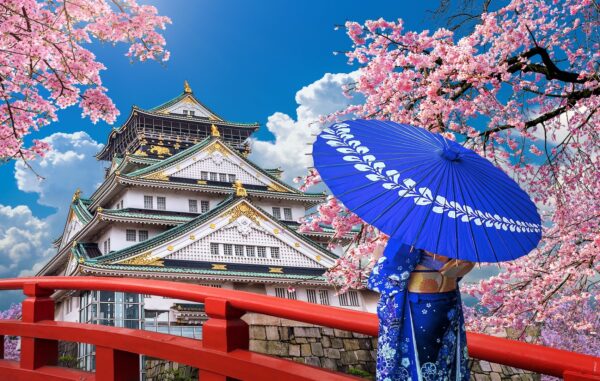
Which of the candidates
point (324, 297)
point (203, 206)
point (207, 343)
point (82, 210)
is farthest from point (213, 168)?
point (207, 343)

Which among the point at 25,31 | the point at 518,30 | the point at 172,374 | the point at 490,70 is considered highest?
the point at 25,31

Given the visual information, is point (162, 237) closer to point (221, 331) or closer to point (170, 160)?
point (170, 160)

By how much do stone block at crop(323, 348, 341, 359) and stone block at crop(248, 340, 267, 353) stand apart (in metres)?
0.61

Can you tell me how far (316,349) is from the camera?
5016 millimetres

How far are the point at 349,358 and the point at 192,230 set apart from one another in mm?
17335

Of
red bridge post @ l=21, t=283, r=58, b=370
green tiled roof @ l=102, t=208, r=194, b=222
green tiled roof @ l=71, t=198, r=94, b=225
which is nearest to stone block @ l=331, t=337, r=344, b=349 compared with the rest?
red bridge post @ l=21, t=283, r=58, b=370

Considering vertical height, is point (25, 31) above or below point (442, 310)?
above

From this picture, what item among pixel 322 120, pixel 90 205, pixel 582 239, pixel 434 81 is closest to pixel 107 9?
pixel 322 120

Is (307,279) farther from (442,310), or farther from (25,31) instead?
(442,310)

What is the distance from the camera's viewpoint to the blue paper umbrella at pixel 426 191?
6.89 feet

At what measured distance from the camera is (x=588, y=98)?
6336mm

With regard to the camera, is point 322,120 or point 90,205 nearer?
point 322,120

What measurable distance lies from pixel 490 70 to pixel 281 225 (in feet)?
58.9

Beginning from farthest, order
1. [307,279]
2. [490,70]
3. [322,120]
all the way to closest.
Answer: [307,279], [322,120], [490,70]
